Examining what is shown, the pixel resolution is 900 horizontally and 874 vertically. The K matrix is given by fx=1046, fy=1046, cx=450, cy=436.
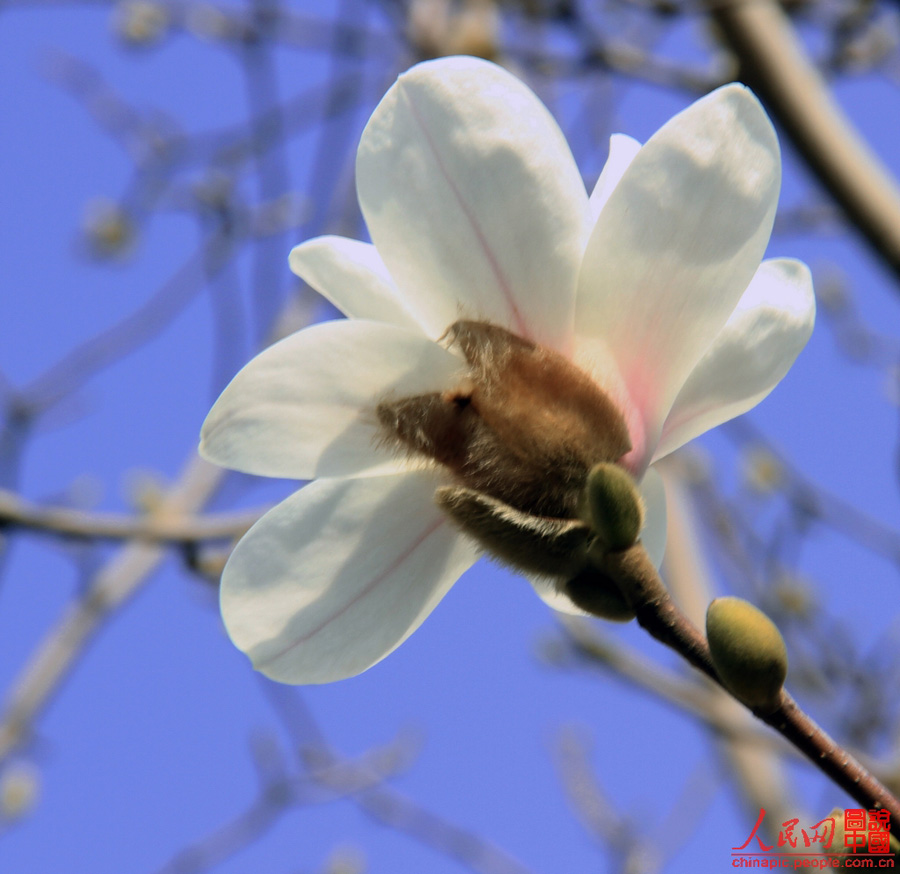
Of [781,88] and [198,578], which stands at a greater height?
[781,88]

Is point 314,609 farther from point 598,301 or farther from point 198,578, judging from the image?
point 198,578

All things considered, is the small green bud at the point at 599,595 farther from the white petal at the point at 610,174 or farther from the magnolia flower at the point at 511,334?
the white petal at the point at 610,174

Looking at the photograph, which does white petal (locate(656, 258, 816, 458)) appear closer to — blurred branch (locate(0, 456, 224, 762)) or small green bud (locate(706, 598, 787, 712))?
small green bud (locate(706, 598, 787, 712))

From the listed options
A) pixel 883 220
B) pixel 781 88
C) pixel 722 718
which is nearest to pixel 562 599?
pixel 883 220

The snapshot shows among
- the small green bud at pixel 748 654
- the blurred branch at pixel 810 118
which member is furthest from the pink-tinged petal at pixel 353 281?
the blurred branch at pixel 810 118

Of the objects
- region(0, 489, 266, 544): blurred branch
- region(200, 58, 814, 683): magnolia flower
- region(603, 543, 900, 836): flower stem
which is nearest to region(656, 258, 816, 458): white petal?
region(200, 58, 814, 683): magnolia flower

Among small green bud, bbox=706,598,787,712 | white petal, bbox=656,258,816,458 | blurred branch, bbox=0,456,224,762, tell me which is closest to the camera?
small green bud, bbox=706,598,787,712
